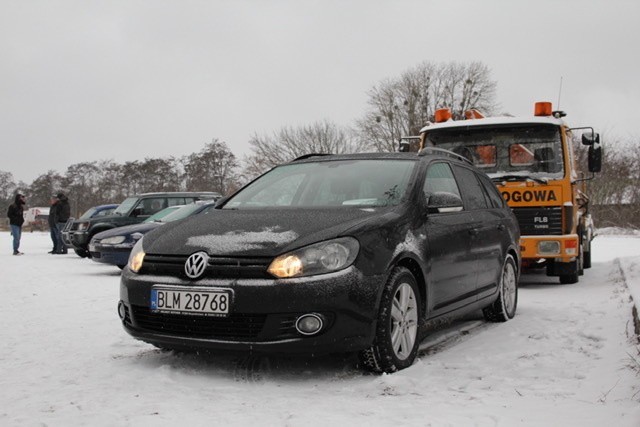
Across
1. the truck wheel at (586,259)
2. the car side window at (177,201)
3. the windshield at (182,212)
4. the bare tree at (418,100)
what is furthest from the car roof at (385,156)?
the bare tree at (418,100)

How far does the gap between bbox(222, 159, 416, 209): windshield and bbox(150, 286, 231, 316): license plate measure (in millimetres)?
1231

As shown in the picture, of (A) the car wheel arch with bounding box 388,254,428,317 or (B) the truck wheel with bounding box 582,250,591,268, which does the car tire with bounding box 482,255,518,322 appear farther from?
(B) the truck wheel with bounding box 582,250,591,268

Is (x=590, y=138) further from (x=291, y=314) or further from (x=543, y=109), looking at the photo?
(x=291, y=314)

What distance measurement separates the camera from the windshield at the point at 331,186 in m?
5.15

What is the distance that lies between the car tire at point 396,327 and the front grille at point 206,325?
0.73 m

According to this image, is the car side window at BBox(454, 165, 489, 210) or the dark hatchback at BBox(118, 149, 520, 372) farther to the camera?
the car side window at BBox(454, 165, 489, 210)

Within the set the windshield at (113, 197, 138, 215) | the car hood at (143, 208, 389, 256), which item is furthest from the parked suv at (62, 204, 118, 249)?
the car hood at (143, 208, 389, 256)

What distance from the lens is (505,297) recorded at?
22.6 ft

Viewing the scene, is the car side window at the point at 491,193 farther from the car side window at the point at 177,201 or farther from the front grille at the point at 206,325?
the car side window at the point at 177,201

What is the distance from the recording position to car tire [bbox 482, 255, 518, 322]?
22.2 ft

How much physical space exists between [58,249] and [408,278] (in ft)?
57.5

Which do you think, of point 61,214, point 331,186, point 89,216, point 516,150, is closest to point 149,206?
point 89,216

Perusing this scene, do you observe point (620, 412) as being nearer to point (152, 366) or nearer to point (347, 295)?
point (347, 295)

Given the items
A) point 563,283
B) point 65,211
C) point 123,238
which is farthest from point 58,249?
point 563,283
